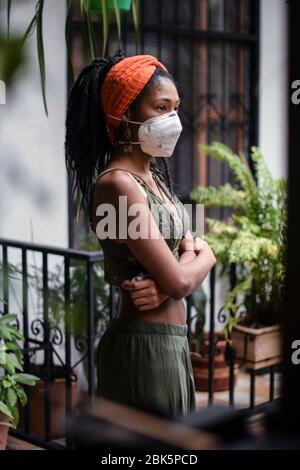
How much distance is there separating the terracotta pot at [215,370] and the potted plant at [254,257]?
61 cm

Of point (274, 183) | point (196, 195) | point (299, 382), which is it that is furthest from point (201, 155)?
point (299, 382)

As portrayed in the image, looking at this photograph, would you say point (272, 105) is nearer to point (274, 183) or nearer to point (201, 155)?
point (201, 155)

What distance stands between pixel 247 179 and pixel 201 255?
215 centimetres

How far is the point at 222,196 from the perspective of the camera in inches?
173

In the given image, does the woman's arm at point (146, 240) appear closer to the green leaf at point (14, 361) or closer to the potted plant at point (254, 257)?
the green leaf at point (14, 361)

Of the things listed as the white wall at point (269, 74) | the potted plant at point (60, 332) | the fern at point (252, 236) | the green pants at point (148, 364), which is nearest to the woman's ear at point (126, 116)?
the green pants at point (148, 364)

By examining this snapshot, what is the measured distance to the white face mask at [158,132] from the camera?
2.02 m

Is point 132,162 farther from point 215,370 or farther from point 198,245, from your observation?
point 215,370

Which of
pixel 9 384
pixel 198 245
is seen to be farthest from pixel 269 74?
pixel 198 245

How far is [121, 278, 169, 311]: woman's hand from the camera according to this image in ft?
6.46

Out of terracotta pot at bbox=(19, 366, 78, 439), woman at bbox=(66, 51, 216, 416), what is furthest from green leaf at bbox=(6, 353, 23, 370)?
woman at bbox=(66, 51, 216, 416)

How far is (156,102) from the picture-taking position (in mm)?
2023

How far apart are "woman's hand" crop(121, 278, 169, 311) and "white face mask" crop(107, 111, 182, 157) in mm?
338

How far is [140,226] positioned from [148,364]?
353mm
